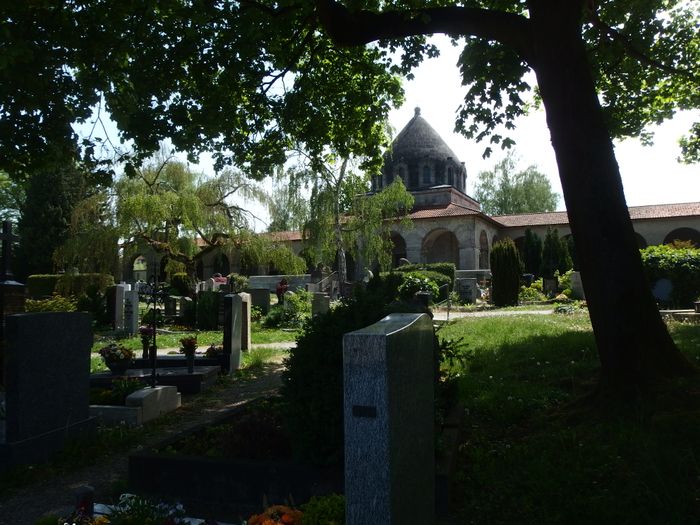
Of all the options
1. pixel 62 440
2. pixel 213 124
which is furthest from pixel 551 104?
pixel 62 440

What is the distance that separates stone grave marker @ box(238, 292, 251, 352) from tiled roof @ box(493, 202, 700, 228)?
26.2m

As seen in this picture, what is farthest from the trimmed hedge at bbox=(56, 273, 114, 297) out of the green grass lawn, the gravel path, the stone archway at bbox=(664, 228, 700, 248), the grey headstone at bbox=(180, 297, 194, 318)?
the stone archway at bbox=(664, 228, 700, 248)

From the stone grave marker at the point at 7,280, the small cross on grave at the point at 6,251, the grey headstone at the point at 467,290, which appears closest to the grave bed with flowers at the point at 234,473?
the stone grave marker at the point at 7,280

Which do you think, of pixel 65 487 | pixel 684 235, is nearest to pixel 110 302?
pixel 65 487

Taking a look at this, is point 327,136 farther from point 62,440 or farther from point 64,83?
Result: point 62,440

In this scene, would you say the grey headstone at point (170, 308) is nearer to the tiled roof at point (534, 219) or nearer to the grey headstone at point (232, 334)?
the grey headstone at point (232, 334)

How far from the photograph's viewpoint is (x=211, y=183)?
22.3 metres

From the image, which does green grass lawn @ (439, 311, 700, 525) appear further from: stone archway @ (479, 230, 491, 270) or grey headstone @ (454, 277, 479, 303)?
stone archway @ (479, 230, 491, 270)

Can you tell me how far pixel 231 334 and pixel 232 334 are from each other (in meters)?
0.02

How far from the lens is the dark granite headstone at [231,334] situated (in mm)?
9320

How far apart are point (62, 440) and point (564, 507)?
4328 millimetres

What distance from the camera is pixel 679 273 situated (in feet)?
50.0

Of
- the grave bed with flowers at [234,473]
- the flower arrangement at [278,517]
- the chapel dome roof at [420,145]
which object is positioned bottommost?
the grave bed with flowers at [234,473]

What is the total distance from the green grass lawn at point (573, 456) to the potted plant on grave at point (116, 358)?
196 inches
